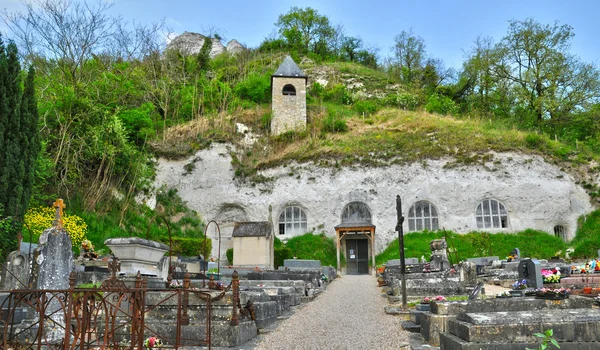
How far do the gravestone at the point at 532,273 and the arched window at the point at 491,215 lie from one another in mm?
22330

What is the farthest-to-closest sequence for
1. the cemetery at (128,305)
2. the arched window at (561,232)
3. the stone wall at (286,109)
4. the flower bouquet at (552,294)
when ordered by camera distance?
the stone wall at (286,109) → the arched window at (561,232) → the flower bouquet at (552,294) → the cemetery at (128,305)

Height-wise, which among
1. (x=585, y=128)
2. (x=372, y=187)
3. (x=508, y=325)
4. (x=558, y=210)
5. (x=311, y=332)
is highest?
(x=585, y=128)

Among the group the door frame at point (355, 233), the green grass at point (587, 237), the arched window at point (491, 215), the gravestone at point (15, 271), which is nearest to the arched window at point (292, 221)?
the door frame at point (355, 233)

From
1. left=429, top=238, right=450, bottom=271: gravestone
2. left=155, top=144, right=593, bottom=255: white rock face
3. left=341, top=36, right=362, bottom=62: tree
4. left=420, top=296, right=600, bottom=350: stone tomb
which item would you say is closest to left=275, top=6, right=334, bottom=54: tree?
left=341, top=36, right=362, bottom=62: tree

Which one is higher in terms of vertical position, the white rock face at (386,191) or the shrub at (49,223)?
the white rock face at (386,191)

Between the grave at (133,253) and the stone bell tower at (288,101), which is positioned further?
the stone bell tower at (288,101)

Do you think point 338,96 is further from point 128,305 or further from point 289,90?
point 128,305

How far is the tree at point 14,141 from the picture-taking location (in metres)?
15.3

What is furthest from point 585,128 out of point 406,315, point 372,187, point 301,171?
point 406,315

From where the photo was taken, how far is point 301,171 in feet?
105

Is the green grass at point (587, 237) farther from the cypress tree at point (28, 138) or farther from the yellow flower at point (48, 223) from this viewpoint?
the cypress tree at point (28, 138)

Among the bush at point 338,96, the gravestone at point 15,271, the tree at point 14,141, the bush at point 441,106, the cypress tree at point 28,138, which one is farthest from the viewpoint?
the bush at point 338,96

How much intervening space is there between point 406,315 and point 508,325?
19.6 ft

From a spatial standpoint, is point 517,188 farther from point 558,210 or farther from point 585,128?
point 585,128
